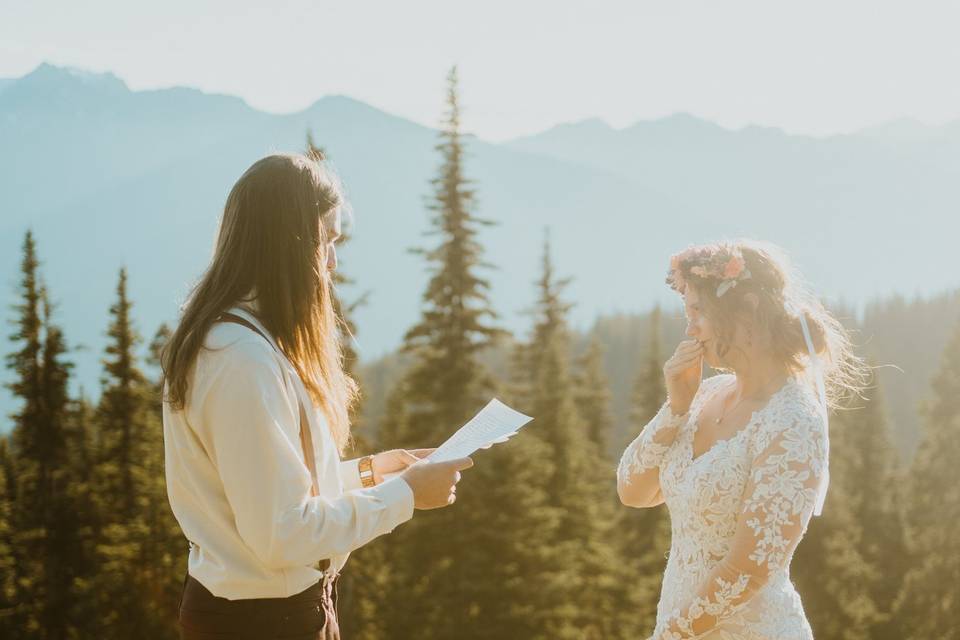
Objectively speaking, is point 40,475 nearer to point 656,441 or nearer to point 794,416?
point 656,441

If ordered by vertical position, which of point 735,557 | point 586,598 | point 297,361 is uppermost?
point 297,361

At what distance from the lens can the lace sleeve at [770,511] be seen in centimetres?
354

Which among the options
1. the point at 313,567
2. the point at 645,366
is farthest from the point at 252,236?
the point at 645,366

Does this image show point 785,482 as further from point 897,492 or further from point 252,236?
point 897,492

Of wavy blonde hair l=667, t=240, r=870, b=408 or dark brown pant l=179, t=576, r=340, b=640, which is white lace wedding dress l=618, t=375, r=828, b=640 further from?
dark brown pant l=179, t=576, r=340, b=640

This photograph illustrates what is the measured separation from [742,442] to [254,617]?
77.9 inches

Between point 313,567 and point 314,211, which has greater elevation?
point 314,211

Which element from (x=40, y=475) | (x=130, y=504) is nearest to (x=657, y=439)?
(x=130, y=504)

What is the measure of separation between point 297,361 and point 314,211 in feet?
1.57

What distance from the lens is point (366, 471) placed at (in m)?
3.88

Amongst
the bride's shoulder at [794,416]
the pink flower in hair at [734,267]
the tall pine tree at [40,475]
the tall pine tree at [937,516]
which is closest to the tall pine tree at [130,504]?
the tall pine tree at [40,475]

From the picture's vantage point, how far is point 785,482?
11.7 feet

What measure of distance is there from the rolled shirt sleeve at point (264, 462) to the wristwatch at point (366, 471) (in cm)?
99

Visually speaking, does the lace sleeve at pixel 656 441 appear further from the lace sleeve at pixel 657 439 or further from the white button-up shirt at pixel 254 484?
the white button-up shirt at pixel 254 484
